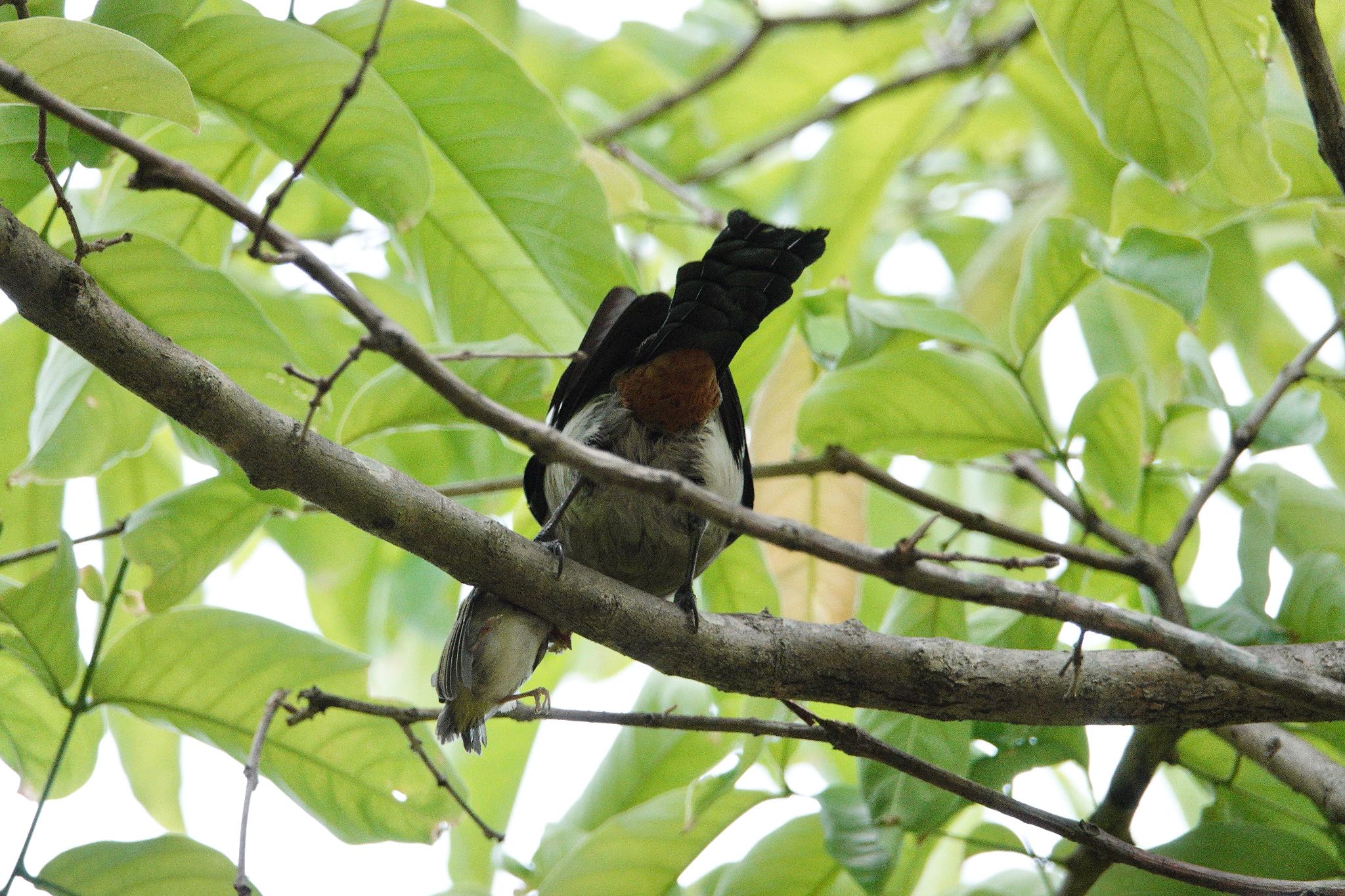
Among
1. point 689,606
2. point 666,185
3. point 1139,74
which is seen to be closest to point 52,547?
point 689,606

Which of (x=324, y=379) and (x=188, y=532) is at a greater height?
(x=188, y=532)

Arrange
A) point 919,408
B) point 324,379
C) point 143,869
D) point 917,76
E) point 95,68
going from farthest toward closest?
point 917,76
point 919,408
point 143,869
point 95,68
point 324,379

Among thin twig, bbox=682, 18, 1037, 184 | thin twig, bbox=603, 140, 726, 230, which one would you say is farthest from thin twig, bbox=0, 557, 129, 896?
thin twig, bbox=682, 18, 1037, 184

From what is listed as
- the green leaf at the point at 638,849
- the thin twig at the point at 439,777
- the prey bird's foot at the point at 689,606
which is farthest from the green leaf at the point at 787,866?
the prey bird's foot at the point at 689,606

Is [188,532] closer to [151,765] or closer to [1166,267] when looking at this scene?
[151,765]

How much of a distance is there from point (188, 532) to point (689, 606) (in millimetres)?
1011

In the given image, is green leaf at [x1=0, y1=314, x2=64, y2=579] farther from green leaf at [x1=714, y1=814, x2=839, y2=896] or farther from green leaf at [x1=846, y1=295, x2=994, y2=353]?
green leaf at [x1=846, y1=295, x2=994, y2=353]

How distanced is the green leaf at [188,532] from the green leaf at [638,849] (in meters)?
0.97

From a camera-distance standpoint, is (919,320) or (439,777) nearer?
(439,777)

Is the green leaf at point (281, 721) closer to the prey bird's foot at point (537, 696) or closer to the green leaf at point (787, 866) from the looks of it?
the prey bird's foot at point (537, 696)

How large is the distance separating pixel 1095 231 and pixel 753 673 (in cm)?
123

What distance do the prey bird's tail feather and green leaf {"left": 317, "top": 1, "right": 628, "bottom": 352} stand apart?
10.4 inches

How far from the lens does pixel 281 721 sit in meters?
2.38

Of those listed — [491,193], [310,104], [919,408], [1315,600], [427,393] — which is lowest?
[1315,600]
